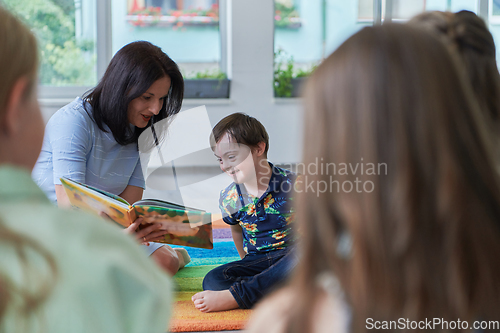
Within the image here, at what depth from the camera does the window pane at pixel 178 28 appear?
133 inches

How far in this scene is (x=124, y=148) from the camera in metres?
1.87

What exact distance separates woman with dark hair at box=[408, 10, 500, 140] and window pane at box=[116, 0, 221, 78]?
8.61 ft

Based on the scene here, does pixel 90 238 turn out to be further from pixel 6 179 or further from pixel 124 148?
pixel 124 148

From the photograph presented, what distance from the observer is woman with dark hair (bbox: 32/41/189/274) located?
1646 mm

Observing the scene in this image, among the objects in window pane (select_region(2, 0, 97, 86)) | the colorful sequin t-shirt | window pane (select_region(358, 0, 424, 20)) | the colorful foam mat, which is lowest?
the colorful foam mat

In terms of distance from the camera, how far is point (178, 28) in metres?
3.43

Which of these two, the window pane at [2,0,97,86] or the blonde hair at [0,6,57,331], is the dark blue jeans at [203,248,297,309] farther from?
the window pane at [2,0,97,86]

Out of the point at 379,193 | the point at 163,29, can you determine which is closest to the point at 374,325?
the point at 379,193

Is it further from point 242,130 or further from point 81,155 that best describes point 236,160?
point 81,155

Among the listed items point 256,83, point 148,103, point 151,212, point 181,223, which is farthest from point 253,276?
point 256,83

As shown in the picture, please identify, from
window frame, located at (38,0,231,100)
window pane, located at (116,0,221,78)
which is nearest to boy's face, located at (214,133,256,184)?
window pane, located at (116,0,221,78)

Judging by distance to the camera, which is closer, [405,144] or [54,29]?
[405,144]

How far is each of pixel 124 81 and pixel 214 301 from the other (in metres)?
0.86

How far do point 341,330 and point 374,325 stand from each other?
→ 39 mm
